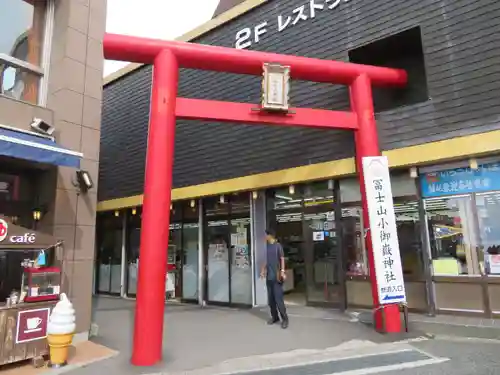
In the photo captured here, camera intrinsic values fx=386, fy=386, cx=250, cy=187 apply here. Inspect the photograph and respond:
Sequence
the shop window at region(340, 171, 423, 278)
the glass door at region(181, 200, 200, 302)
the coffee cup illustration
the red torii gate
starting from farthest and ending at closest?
1. the glass door at region(181, 200, 200, 302)
2. the shop window at region(340, 171, 423, 278)
3. the red torii gate
4. the coffee cup illustration

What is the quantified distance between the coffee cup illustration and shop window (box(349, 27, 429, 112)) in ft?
25.0

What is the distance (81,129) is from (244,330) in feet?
15.3

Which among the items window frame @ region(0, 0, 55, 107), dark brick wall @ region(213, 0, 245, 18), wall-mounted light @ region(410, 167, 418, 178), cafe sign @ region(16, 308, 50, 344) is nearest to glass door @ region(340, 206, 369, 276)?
wall-mounted light @ region(410, 167, 418, 178)

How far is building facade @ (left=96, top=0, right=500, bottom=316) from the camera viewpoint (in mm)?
A: 6996

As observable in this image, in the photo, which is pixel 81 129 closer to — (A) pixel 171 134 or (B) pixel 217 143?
(A) pixel 171 134

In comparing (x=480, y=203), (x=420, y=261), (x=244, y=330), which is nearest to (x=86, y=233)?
(x=244, y=330)

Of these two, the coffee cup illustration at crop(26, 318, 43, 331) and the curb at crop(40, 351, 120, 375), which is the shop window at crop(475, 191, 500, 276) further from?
the coffee cup illustration at crop(26, 318, 43, 331)

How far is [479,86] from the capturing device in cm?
689

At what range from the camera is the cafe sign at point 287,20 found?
8844 millimetres

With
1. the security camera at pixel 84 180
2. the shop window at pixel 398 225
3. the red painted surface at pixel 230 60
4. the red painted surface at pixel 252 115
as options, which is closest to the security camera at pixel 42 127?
the security camera at pixel 84 180

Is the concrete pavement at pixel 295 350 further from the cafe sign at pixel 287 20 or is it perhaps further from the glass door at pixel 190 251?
the cafe sign at pixel 287 20

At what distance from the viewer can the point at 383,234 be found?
6.18 metres

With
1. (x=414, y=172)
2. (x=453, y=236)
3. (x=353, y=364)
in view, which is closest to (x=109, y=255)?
(x=414, y=172)

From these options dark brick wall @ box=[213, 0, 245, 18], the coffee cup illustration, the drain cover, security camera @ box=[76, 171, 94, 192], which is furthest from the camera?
dark brick wall @ box=[213, 0, 245, 18]
